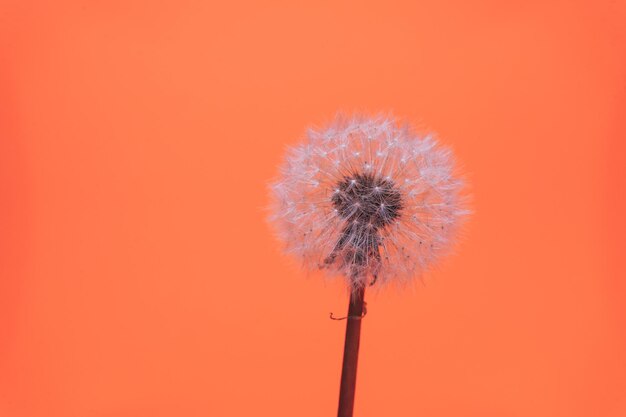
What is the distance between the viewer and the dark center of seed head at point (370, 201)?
183 cm

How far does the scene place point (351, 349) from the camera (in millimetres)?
1995

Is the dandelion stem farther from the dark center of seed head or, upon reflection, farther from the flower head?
the dark center of seed head

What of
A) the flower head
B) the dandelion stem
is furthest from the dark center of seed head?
the dandelion stem

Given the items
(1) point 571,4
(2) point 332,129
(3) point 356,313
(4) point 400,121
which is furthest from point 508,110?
(3) point 356,313

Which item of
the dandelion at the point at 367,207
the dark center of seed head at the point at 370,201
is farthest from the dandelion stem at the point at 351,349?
the dark center of seed head at the point at 370,201

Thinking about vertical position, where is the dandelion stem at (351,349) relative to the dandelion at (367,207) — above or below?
below

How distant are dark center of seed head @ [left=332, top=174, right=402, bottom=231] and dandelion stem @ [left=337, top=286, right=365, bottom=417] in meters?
0.21

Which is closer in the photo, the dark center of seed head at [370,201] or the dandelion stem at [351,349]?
the dark center of seed head at [370,201]

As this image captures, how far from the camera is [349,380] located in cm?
202

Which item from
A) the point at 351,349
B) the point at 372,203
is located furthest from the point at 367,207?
the point at 351,349

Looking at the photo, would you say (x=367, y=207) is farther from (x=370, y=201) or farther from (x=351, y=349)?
(x=351, y=349)

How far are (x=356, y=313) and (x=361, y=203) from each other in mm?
347

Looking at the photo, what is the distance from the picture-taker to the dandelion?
1854 mm

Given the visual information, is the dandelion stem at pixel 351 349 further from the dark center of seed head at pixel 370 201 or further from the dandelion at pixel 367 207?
the dark center of seed head at pixel 370 201
